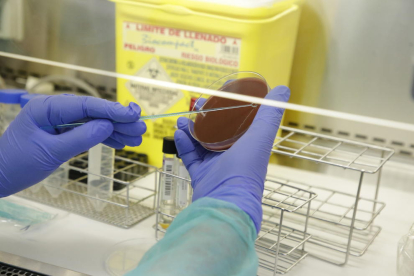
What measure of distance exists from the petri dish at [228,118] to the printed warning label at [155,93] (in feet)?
1.07

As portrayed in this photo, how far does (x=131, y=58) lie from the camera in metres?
1.38

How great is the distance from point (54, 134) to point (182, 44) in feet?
1.55

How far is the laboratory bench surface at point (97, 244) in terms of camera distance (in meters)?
0.98


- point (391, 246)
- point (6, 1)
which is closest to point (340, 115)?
point (391, 246)

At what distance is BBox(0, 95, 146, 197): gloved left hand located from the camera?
948 millimetres

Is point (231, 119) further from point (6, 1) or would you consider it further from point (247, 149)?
point (6, 1)

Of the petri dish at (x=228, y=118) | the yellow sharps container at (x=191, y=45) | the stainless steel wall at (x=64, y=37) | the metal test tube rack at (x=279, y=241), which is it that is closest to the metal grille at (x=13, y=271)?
the metal test tube rack at (x=279, y=241)

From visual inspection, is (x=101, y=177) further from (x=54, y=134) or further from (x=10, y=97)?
(x=10, y=97)

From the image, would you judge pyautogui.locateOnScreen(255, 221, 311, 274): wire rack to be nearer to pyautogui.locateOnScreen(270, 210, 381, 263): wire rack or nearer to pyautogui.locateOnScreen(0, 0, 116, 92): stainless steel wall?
pyautogui.locateOnScreen(270, 210, 381, 263): wire rack

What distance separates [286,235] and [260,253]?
10 centimetres

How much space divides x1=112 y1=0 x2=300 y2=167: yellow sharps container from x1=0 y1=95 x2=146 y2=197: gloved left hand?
34cm

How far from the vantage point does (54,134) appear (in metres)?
1.03

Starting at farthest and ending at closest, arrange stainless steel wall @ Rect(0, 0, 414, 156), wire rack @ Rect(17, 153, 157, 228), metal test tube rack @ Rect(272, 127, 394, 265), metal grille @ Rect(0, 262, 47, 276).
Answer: stainless steel wall @ Rect(0, 0, 414, 156)
wire rack @ Rect(17, 153, 157, 228)
metal test tube rack @ Rect(272, 127, 394, 265)
metal grille @ Rect(0, 262, 47, 276)

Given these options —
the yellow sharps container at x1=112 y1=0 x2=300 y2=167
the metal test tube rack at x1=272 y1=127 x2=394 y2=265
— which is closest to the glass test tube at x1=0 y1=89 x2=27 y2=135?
the yellow sharps container at x1=112 y1=0 x2=300 y2=167
